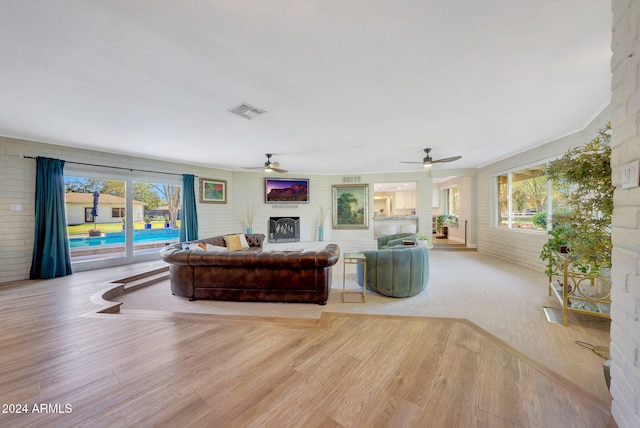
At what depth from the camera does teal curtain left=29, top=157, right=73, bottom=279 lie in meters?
4.40

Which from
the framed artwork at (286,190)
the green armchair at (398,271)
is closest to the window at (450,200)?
the framed artwork at (286,190)

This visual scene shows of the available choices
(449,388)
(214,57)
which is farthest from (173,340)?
(214,57)

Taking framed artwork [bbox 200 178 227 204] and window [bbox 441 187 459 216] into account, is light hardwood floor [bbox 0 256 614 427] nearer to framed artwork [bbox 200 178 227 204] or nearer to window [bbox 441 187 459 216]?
framed artwork [bbox 200 178 227 204]

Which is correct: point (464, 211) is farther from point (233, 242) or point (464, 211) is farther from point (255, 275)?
point (255, 275)

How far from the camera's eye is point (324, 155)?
5.68 meters

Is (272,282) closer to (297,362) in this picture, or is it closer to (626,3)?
(297,362)

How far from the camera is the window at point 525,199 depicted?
4991 millimetres

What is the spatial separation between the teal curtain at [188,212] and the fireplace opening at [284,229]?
92.5 inches

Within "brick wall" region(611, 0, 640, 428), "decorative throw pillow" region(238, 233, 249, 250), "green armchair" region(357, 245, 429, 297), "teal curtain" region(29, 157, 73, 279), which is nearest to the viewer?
"brick wall" region(611, 0, 640, 428)

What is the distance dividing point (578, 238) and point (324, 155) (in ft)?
14.9

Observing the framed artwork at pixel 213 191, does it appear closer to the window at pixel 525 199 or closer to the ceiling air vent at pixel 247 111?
the ceiling air vent at pixel 247 111

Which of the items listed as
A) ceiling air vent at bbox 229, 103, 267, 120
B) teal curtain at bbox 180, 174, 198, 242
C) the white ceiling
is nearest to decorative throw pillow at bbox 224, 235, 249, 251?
teal curtain at bbox 180, 174, 198, 242

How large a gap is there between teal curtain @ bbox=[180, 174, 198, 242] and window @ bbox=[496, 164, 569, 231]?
8.19 meters

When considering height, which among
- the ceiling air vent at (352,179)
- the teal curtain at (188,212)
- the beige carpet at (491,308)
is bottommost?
the beige carpet at (491,308)
